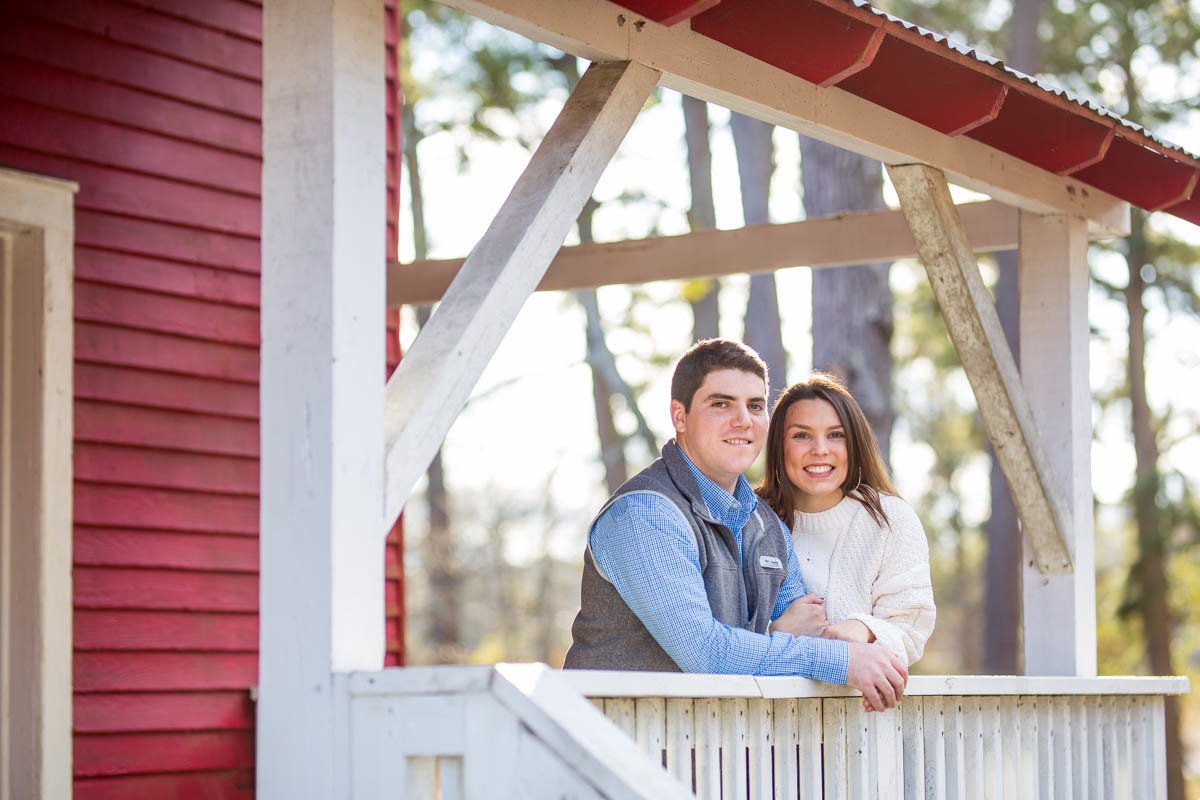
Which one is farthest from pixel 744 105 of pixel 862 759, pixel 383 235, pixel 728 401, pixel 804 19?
pixel 862 759

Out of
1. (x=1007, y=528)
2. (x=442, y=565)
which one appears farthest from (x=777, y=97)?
(x=442, y=565)

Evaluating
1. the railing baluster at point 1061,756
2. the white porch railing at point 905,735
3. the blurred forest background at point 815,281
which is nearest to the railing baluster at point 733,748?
the white porch railing at point 905,735

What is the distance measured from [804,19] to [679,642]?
1.54 m

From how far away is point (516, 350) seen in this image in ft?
73.0

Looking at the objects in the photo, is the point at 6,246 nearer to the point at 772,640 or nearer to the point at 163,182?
the point at 163,182

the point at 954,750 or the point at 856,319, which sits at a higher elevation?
the point at 856,319

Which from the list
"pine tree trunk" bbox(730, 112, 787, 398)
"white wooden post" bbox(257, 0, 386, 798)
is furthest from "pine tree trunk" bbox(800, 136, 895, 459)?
"white wooden post" bbox(257, 0, 386, 798)

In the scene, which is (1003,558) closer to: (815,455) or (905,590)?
(815,455)

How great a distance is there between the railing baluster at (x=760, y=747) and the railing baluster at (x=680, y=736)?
0.23m

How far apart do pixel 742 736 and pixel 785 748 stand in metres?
0.21

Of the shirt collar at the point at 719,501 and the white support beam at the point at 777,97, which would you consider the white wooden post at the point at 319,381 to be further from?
the shirt collar at the point at 719,501

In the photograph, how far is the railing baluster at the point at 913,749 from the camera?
163 inches

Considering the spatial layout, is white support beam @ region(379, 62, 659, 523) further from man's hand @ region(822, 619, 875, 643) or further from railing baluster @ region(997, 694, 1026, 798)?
railing baluster @ region(997, 694, 1026, 798)

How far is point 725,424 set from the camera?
398 cm
